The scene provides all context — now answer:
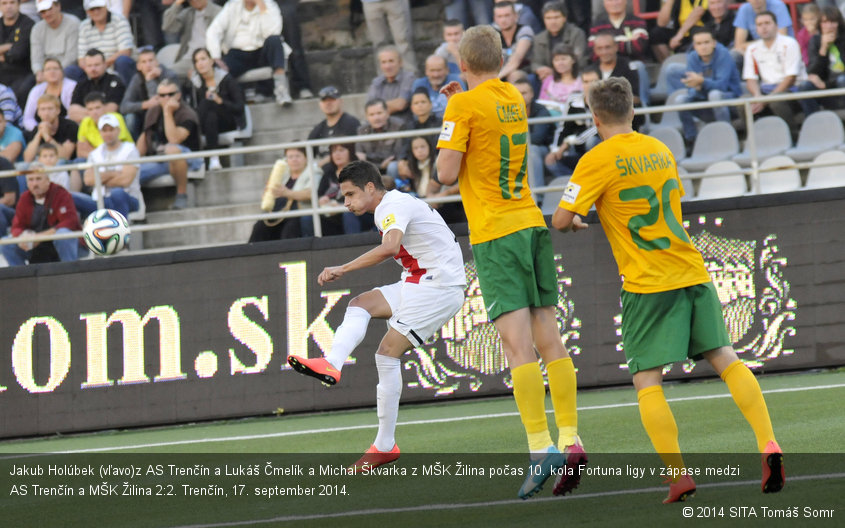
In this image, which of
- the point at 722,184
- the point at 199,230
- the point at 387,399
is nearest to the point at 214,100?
the point at 199,230

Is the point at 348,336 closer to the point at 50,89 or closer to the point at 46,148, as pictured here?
the point at 46,148

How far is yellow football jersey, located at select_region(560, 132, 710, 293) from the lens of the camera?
6.26 metres

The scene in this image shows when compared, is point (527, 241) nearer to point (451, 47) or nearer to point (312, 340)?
point (312, 340)

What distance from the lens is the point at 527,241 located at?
22.6 ft

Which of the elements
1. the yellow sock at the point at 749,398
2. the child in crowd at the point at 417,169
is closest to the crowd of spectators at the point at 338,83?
the child in crowd at the point at 417,169

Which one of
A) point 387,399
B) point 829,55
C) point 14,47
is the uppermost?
point 14,47

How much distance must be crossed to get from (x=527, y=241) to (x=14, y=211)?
10.00 m

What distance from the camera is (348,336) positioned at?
817cm

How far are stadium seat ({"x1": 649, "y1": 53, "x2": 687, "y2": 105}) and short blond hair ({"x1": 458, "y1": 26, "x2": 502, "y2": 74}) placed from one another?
29.1 ft

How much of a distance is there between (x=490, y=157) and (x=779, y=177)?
7.91m

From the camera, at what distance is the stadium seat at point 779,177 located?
1382 centimetres

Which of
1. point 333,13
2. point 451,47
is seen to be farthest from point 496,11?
point 333,13

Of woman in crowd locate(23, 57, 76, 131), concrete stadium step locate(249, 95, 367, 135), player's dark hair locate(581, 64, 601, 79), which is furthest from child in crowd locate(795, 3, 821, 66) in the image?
woman in crowd locate(23, 57, 76, 131)

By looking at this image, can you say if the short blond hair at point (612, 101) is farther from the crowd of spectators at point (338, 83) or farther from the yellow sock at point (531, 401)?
the crowd of spectators at point (338, 83)
